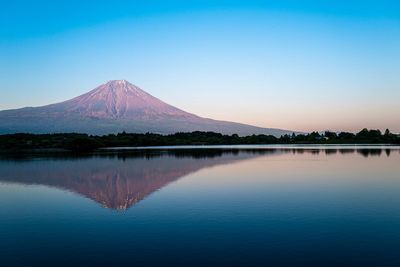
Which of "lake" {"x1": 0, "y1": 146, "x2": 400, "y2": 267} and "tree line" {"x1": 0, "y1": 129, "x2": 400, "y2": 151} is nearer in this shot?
"lake" {"x1": 0, "y1": 146, "x2": 400, "y2": 267}

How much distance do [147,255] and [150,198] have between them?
653 centimetres

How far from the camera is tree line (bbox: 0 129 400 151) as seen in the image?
Result: 7225 centimetres

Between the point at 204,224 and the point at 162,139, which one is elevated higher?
the point at 162,139

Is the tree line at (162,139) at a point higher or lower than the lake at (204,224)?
higher

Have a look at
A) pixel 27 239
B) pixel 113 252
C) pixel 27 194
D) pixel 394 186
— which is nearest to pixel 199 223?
pixel 113 252

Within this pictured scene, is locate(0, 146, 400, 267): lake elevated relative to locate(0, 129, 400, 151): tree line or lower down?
lower down

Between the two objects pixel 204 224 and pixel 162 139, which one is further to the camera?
pixel 162 139

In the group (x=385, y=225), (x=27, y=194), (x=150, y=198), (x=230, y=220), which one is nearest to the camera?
(x=385, y=225)

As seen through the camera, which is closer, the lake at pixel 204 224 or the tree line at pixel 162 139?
the lake at pixel 204 224

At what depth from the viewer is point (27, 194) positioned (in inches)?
597

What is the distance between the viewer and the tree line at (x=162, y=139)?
7225cm

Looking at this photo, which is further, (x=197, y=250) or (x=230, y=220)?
(x=230, y=220)

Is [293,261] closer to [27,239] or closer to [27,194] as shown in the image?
→ [27,239]

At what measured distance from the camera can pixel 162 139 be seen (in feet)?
323
